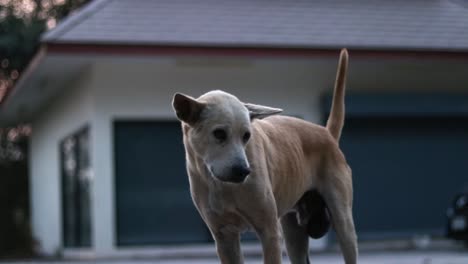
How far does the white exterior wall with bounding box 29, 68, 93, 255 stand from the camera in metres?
20.0

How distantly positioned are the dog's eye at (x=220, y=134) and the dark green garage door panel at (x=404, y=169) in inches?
510

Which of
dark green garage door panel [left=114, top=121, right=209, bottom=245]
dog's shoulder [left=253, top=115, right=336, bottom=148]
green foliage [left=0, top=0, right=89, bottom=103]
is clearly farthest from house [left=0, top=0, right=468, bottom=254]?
dog's shoulder [left=253, top=115, right=336, bottom=148]

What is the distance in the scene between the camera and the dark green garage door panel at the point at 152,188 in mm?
17984

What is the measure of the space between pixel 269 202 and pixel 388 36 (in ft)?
40.9

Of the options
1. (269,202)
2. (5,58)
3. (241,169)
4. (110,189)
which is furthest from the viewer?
(5,58)

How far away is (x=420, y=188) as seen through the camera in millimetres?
19109

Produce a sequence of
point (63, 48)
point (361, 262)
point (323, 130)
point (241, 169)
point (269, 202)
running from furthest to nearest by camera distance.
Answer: point (63, 48)
point (361, 262)
point (323, 130)
point (269, 202)
point (241, 169)

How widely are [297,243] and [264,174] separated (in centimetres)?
150

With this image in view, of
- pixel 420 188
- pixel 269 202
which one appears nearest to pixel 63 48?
pixel 420 188

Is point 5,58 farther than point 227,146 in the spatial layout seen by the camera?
Yes

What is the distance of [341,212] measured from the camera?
7242 millimetres

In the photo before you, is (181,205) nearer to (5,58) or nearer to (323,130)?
(323,130)

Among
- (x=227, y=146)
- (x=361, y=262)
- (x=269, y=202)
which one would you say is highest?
(x=227, y=146)

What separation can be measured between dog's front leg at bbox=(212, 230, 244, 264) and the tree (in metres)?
21.4
